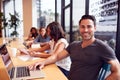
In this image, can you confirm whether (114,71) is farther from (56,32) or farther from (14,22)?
(14,22)

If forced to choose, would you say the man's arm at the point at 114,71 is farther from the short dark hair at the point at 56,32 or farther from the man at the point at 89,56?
the short dark hair at the point at 56,32

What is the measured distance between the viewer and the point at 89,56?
1509 mm

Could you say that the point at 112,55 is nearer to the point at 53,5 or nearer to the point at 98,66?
the point at 98,66

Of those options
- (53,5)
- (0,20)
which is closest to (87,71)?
(53,5)

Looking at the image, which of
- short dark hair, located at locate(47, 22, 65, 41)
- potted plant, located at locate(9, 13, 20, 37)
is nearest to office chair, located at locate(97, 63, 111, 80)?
short dark hair, located at locate(47, 22, 65, 41)

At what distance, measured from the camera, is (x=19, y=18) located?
28.4 feet

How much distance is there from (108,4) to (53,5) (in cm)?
420

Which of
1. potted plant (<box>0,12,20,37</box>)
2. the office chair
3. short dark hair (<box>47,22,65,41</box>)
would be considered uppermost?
potted plant (<box>0,12,20,37</box>)

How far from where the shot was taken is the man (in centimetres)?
139

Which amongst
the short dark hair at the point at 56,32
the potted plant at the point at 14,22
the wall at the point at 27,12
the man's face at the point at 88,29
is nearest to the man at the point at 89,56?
the man's face at the point at 88,29

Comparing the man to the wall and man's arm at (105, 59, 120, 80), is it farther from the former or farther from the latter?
the wall

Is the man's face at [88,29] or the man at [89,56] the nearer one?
the man at [89,56]

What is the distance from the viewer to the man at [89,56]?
139 centimetres

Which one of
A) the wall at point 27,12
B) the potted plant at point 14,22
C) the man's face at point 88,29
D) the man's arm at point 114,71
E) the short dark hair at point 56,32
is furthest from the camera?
the potted plant at point 14,22
